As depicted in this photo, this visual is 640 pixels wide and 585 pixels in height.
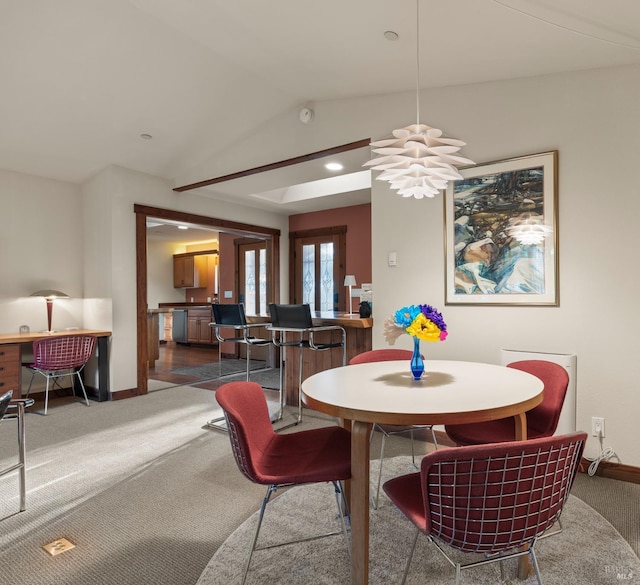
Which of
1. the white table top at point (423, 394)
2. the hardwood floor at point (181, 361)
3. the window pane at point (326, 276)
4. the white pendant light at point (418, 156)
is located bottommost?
the hardwood floor at point (181, 361)

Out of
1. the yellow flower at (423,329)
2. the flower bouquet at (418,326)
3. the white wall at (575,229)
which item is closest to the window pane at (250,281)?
the white wall at (575,229)

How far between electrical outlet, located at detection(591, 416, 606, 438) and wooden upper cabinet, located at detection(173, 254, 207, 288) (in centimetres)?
877

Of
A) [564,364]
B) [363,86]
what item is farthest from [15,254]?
[564,364]

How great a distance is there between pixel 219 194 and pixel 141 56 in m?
2.53

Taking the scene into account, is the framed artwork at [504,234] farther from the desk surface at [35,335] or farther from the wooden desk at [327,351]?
the desk surface at [35,335]

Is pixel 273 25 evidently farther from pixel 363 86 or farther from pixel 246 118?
pixel 246 118

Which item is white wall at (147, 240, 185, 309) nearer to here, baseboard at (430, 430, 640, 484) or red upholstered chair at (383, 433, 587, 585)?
baseboard at (430, 430, 640, 484)

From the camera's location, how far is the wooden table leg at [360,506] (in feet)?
5.07

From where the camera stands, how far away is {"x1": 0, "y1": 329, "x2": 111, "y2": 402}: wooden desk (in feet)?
13.4

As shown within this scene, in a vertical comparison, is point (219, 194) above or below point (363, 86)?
below

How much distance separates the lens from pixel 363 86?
3447 mm

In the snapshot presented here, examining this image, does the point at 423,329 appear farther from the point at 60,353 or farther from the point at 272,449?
the point at 60,353

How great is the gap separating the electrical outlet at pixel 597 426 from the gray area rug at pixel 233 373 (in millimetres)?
3475

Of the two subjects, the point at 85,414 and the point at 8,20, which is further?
the point at 85,414
